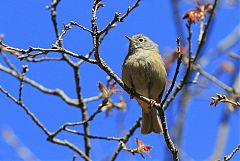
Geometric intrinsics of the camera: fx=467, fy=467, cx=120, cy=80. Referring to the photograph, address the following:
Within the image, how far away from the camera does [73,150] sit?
589cm

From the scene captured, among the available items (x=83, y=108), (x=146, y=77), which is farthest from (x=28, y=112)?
(x=146, y=77)

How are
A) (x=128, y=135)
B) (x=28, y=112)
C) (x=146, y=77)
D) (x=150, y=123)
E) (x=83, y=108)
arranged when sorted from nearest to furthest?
1. (x=28, y=112)
2. (x=128, y=135)
3. (x=83, y=108)
4. (x=146, y=77)
5. (x=150, y=123)

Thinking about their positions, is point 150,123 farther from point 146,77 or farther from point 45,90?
point 45,90

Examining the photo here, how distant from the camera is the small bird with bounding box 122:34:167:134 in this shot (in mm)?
6625

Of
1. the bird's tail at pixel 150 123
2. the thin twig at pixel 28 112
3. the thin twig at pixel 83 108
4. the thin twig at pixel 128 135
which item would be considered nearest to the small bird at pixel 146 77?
the bird's tail at pixel 150 123

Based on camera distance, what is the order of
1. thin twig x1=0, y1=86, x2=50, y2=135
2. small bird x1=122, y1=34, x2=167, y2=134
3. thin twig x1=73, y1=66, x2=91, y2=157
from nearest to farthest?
thin twig x1=0, y1=86, x2=50, y2=135
thin twig x1=73, y1=66, x2=91, y2=157
small bird x1=122, y1=34, x2=167, y2=134

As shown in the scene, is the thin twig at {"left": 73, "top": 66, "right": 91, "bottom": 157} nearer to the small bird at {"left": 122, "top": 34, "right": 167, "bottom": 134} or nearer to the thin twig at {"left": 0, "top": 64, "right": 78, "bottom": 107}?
the thin twig at {"left": 0, "top": 64, "right": 78, "bottom": 107}

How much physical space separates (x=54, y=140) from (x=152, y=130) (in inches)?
65.2

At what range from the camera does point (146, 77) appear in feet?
21.8

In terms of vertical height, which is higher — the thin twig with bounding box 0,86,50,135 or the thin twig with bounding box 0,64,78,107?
the thin twig with bounding box 0,64,78,107

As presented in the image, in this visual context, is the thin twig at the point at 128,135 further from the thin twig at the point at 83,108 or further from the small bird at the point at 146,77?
the thin twig at the point at 83,108

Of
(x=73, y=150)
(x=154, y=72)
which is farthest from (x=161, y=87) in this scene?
(x=73, y=150)

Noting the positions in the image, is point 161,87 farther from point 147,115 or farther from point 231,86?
point 231,86

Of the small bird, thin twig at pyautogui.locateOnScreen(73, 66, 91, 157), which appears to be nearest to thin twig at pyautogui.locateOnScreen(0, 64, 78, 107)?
thin twig at pyautogui.locateOnScreen(73, 66, 91, 157)
